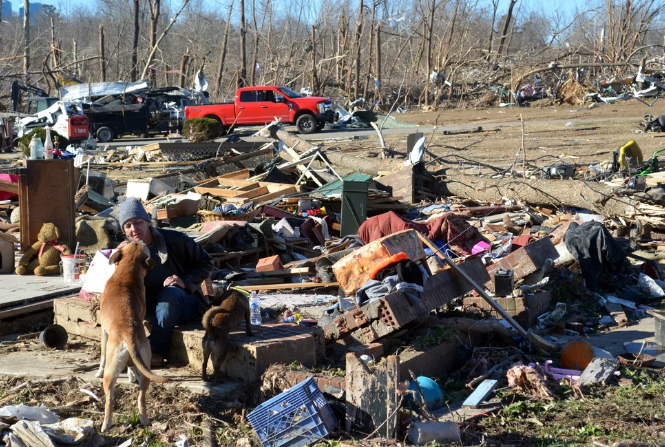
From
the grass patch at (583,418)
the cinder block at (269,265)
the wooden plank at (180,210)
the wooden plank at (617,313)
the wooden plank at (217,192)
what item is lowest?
the wooden plank at (617,313)

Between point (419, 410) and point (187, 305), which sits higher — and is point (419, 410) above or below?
below

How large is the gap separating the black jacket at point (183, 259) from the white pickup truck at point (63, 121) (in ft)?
64.3

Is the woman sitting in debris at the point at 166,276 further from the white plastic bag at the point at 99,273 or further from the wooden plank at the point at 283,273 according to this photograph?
the wooden plank at the point at 283,273

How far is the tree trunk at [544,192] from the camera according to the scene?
11602 mm

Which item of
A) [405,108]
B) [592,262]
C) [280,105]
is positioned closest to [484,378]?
[592,262]

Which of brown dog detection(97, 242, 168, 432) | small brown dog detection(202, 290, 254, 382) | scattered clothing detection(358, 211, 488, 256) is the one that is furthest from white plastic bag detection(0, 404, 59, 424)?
scattered clothing detection(358, 211, 488, 256)

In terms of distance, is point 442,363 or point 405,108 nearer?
point 442,363

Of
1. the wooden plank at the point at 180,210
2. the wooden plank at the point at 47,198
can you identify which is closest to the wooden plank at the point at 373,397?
the wooden plank at the point at 47,198

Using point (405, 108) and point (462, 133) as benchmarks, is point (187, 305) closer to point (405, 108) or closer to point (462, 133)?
point (462, 133)

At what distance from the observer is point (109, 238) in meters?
9.07

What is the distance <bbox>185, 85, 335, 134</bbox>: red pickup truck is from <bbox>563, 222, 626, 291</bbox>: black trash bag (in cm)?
1960

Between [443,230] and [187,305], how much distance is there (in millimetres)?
→ 4951

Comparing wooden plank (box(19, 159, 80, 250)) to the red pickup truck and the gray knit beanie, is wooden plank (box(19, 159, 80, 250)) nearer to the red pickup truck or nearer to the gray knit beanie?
the gray knit beanie

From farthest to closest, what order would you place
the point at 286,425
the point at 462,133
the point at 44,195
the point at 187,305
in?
the point at 462,133, the point at 44,195, the point at 187,305, the point at 286,425
